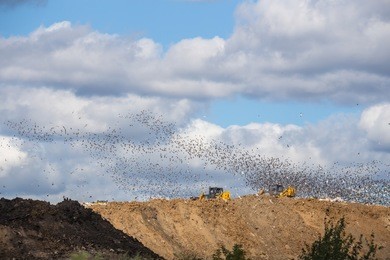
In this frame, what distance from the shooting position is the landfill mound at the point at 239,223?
179ft

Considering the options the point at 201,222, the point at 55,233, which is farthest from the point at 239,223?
the point at 55,233

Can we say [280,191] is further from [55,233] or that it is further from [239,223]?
[55,233]

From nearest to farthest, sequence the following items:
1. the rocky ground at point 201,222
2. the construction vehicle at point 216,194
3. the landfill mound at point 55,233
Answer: the landfill mound at point 55,233, the rocky ground at point 201,222, the construction vehicle at point 216,194

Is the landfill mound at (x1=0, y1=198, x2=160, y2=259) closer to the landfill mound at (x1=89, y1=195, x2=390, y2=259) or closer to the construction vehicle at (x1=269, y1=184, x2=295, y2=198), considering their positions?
the landfill mound at (x1=89, y1=195, x2=390, y2=259)

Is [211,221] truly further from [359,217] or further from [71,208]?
[71,208]

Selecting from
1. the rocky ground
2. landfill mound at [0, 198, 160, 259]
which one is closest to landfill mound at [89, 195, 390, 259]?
the rocky ground

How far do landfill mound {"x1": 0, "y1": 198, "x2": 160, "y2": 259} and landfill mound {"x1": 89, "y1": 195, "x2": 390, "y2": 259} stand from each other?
16.0 m

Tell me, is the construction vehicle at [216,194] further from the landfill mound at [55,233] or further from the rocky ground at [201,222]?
the landfill mound at [55,233]

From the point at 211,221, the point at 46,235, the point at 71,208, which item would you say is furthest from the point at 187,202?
the point at 46,235

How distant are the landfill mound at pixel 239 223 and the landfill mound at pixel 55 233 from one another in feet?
52.6

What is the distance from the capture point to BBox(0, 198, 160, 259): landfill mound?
30062 mm

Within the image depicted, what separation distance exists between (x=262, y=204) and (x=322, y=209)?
5.26m

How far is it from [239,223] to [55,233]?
29.3 m

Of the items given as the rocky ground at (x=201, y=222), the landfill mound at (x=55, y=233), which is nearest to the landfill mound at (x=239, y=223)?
the rocky ground at (x=201, y=222)
